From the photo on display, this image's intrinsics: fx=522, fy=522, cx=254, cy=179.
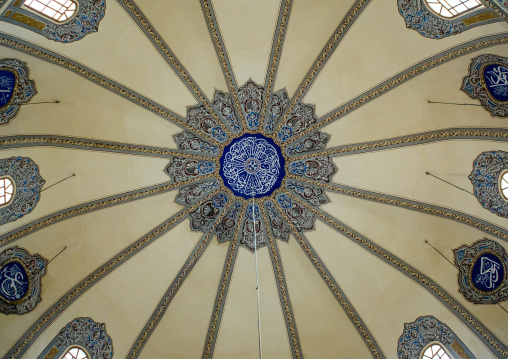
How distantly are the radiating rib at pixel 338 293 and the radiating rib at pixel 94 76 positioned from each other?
361 cm

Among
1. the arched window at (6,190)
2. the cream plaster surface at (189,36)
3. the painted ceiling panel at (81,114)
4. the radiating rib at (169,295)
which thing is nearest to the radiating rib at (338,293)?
the radiating rib at (169,295)

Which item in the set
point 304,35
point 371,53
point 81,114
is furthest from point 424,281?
point 81,114

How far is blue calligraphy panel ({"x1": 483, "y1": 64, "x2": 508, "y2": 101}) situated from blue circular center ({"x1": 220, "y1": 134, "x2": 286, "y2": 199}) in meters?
5.68

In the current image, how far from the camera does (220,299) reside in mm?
14648

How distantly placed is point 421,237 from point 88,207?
28.5ft

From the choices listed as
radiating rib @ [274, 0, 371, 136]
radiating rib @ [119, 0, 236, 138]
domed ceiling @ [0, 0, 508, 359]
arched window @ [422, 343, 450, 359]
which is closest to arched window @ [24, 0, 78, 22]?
domed ceiling @ [0, 0, 508, 359]

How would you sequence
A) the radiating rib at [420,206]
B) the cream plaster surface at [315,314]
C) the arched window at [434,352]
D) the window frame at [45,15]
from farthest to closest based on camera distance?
the cream plaster surface at [315,314] < the arched window at [434,352] < the radiating rib at [420,206] < the window frame at [45,15]

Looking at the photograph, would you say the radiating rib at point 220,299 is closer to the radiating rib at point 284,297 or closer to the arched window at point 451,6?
the radiating rib at point 284,297

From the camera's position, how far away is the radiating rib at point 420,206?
1248 cm

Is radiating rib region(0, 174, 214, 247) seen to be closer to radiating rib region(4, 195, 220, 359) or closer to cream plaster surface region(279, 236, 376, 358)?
radiating rib region(4, 195, 220, 359)

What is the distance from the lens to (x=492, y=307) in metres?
12.5

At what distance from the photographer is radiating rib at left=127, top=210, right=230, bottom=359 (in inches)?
540

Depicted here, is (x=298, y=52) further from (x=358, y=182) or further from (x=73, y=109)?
(x=73, y=109)

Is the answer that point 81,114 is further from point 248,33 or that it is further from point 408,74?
point 408,74
